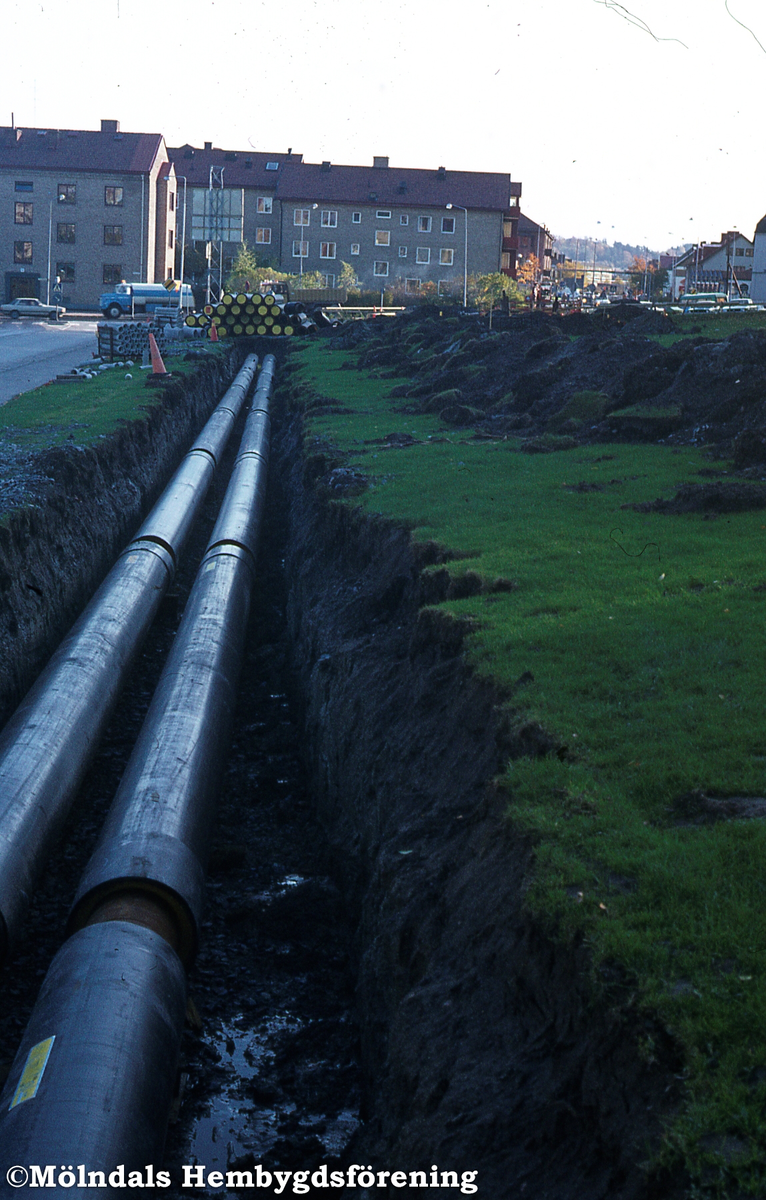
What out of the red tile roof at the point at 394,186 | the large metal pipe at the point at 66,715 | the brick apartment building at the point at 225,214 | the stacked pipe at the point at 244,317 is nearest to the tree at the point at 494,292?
the brick apartment building at the point at 225,214

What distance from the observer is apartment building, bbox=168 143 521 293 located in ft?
274

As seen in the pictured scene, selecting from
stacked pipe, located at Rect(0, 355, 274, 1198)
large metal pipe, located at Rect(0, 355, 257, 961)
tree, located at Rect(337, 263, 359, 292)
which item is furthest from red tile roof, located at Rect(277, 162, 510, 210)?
stacked pipe, located at Rect(0, 355, 274, 1198)

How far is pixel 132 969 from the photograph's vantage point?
19.2 ft

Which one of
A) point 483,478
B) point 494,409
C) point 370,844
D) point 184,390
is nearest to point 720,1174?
point 370,844

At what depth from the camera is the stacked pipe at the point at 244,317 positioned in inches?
1799

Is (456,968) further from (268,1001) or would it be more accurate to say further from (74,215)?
(74,215)

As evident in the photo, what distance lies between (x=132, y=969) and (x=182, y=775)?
246cm

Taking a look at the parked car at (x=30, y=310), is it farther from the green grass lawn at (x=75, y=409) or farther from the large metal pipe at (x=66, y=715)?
the large metal pipe at (x=66, y=715)

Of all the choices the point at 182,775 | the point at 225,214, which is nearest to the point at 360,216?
the point at 225,214

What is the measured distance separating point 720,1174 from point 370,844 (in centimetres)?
473

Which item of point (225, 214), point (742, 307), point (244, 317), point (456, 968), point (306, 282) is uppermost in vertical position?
point (225, 214)

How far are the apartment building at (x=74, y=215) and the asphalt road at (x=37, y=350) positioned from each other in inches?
714

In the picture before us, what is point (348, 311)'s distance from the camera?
58.8 m

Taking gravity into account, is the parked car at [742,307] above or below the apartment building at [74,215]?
below
